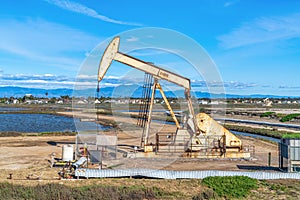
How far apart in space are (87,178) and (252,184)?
214 inches

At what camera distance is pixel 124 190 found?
10.0 meters

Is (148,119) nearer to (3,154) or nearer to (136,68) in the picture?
(136,68)

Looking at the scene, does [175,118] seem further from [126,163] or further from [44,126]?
[44,126]

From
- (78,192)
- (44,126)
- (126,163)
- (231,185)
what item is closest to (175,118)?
(126,163)

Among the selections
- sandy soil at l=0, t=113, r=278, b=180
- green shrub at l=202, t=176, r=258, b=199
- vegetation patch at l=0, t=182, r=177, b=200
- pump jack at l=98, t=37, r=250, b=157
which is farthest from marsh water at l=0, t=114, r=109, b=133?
green shrub at l=202, t=176, r=258, b=199

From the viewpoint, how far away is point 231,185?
422 inches

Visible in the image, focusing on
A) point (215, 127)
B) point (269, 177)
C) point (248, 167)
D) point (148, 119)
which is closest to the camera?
point (269, 177)

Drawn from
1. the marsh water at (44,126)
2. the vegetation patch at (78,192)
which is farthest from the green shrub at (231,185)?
the marsh water at (44,126)

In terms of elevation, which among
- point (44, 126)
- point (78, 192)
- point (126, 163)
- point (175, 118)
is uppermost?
point (175, 118)

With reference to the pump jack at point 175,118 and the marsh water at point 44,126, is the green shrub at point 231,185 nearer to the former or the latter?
the pump jack at point 175,118

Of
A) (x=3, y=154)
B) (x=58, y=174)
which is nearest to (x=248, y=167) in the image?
→ (x=58, y=174)

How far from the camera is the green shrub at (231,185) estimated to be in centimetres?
1020

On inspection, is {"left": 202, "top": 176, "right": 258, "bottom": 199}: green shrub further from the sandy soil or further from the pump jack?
the pump jack

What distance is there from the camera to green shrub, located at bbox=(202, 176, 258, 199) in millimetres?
10195
